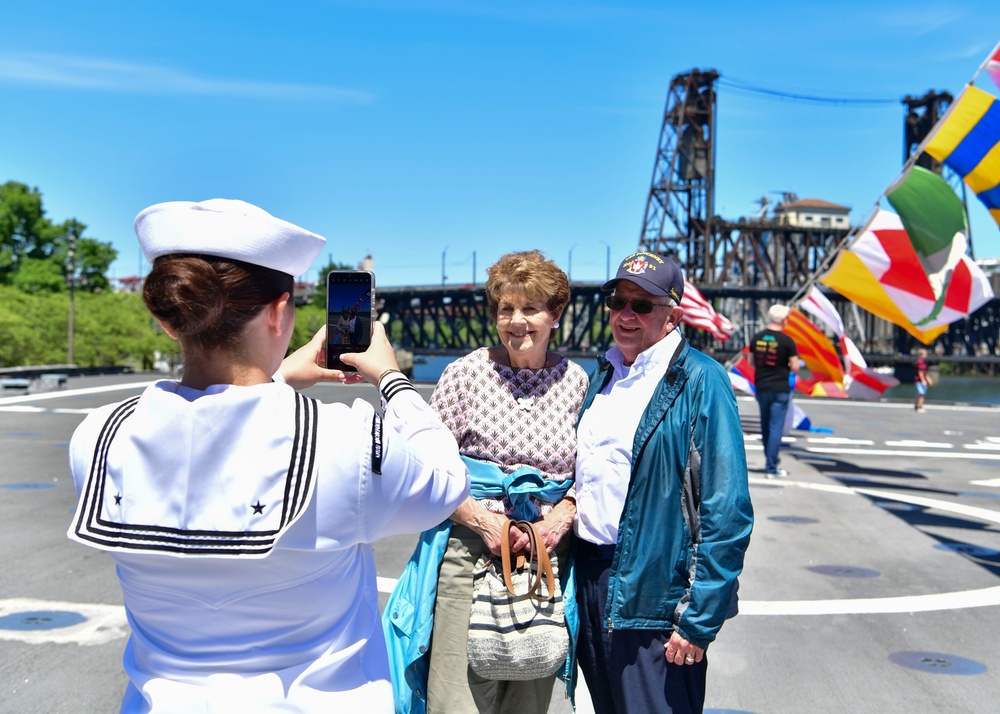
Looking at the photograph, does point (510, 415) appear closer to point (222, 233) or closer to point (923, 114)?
point (222, 233)

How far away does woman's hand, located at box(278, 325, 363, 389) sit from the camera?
2.23m

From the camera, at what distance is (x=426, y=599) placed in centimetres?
297

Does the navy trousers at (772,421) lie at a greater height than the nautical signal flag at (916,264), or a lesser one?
lesser

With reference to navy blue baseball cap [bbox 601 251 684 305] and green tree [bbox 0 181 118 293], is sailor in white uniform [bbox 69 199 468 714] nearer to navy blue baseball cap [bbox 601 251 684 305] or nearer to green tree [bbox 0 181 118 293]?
navy blue baseball cap [bbox 601 251 684 305]

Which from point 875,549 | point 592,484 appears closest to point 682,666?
point 592,484

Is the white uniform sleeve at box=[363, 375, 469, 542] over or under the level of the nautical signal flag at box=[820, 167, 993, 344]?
under

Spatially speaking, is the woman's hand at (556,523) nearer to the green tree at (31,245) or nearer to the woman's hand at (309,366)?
the woman's hand at (309,366)

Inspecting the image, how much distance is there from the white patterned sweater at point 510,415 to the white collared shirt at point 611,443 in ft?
0.25

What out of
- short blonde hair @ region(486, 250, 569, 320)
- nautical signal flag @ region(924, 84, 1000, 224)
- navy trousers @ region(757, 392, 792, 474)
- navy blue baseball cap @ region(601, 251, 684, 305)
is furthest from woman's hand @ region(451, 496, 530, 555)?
navy trousers @ region(757, 392, 792, 474)

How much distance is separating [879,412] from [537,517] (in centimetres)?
1858

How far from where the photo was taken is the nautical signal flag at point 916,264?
949 centimetres

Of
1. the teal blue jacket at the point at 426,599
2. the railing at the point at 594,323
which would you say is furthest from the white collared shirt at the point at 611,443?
the railing at the point at 594,323

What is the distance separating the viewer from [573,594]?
3.03 metres

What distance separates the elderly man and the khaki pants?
0.19 metres
